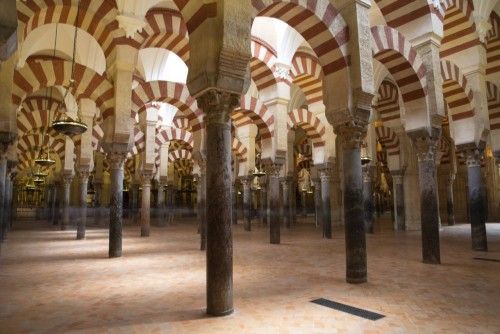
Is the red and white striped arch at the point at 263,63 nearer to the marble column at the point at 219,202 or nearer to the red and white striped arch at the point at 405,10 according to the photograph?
the red and white striped arch at the point at 405,10

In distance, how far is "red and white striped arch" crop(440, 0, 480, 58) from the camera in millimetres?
6961

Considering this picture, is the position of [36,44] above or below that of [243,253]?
above

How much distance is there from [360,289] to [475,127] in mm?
4752

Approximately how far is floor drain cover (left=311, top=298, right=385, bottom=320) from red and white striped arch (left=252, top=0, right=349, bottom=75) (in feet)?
9.04

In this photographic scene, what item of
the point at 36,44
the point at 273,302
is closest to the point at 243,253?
the point at 273,302

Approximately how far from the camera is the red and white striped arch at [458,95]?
6754mm

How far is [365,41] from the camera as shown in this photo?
14.9 ft

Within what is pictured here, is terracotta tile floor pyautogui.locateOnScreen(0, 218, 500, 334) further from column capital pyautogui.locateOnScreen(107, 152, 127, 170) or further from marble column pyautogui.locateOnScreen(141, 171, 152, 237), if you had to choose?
marble column pyautogui.locateOnScreen(141, 171, 152, 237)

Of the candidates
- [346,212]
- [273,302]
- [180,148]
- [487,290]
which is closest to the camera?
[273,302]

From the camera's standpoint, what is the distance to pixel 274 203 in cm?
800

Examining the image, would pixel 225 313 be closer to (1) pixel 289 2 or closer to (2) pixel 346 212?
(2) pixel 346 212

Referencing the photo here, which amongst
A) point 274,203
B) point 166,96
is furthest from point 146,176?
point 274,203

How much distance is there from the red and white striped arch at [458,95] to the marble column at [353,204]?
11.5 ft

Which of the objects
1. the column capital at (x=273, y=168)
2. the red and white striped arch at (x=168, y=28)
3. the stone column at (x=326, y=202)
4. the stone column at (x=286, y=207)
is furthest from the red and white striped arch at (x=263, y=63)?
the stone column at (x=286, y=207)
